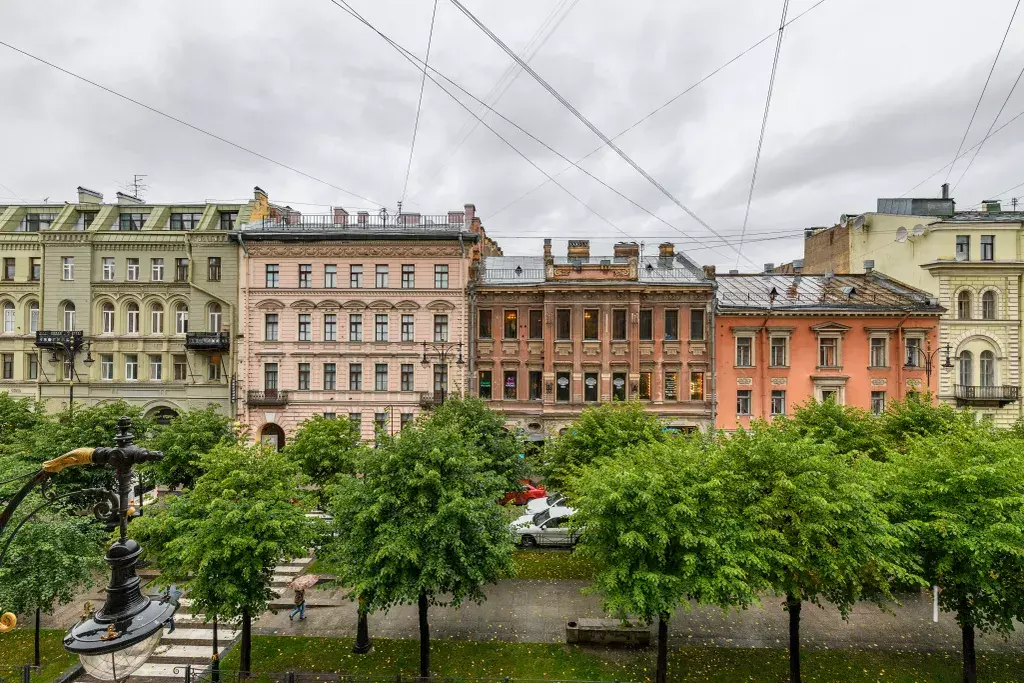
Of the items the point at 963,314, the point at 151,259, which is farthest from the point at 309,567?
the point at 963,314

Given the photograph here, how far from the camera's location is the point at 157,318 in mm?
35188

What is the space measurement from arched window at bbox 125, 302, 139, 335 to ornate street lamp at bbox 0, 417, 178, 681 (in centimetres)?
3622

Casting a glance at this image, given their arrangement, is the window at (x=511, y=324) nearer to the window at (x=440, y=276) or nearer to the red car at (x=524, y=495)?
the window at (x=440, y=276)

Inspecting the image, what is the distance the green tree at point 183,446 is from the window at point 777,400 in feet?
102

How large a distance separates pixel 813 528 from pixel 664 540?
145 inches

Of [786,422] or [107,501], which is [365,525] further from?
[786,422]

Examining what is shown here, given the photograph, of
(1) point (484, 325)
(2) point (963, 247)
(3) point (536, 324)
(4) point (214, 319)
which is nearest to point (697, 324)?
(3) point (536, 324)

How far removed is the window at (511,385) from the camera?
3459cm

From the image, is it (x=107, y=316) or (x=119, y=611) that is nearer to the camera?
(x=119, y=611)

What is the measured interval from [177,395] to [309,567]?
20374 mm

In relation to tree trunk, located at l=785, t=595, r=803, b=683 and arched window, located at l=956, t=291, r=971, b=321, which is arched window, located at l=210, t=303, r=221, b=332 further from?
arched window, located at l=956, t=291, r=971, b=321

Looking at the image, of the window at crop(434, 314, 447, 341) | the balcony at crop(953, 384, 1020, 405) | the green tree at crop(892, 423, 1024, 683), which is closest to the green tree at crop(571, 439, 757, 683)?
the green tree at crop(892, 423, 1024, 683)

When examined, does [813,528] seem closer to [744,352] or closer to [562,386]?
[562,386]

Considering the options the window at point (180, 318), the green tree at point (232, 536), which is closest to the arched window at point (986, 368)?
the green tree at point (232, 536)
